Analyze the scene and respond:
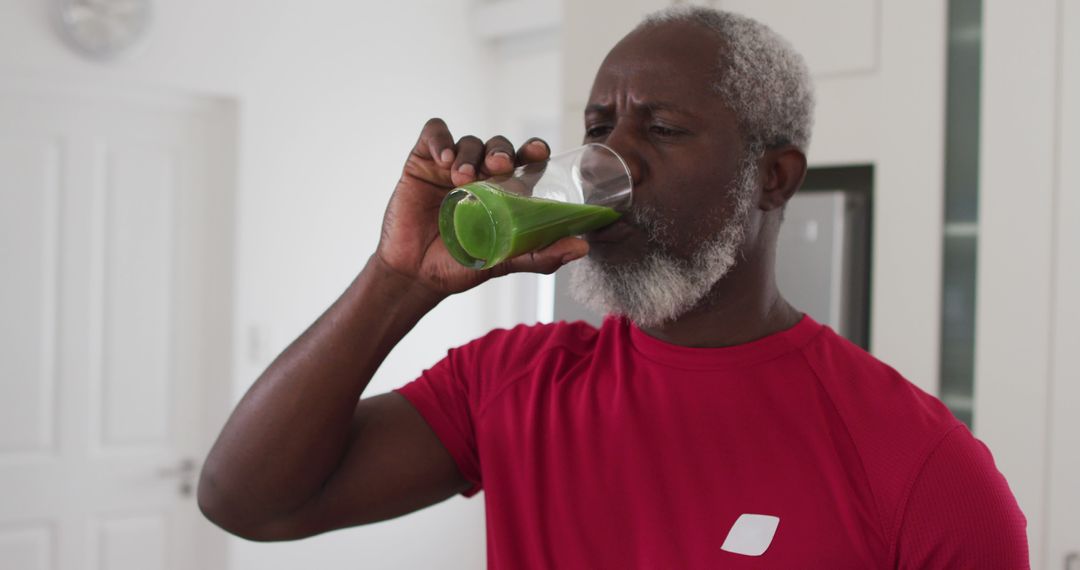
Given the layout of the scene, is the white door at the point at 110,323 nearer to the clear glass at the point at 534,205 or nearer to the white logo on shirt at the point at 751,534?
the clear glass at the point at 534,205

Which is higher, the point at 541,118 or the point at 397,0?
the point at 397,0

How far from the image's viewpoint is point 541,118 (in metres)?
3.67

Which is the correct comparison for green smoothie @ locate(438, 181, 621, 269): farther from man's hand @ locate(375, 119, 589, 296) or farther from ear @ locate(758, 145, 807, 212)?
ear @ locate(758, 145, 807, 212)

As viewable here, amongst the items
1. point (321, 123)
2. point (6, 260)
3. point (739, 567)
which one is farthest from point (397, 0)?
point (739, 567)

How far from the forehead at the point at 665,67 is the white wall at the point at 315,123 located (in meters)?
2.18

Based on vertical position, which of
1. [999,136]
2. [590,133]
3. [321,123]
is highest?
[321,123]

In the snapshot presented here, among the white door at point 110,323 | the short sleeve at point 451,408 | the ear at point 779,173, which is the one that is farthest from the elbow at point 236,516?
the white door at point 110,323

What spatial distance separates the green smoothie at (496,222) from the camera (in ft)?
2.49

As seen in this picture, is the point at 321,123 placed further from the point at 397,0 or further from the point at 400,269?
the point at 400,269

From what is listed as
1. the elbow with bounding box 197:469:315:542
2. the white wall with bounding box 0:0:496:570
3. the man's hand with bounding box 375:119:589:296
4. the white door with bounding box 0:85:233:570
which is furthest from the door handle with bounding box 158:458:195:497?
the man's hand with bounding box 375:119:589:296

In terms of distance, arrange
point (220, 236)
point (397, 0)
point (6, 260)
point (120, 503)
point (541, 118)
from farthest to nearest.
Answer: point (541, 118)
point (397, 0)
point (220, 236)
point (120, 503)
point (6, 260)

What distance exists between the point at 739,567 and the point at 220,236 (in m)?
2.54

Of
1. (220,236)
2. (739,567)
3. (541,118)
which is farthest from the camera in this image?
(541,118)

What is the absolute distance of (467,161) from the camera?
807mm
